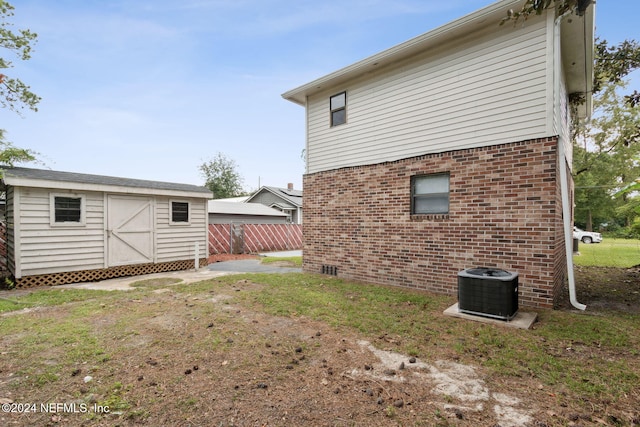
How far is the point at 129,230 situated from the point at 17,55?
6.82 metres

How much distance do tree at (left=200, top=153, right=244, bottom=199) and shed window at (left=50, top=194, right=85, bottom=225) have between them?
37979 millimetres

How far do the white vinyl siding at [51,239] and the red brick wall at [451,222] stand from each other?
19.8ft

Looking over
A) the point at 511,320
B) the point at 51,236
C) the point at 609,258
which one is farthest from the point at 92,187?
the point at 609,258

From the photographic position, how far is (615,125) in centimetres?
2194

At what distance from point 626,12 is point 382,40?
256 inches

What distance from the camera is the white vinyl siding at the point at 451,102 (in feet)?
17.0

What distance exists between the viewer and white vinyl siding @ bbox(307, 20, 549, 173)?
518 centimetres

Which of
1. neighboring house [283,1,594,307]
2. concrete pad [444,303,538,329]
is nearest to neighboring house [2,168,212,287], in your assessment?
neighboring house [283,1,594,307]


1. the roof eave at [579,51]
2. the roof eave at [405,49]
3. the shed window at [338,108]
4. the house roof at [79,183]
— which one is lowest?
the house roof at [79,183]

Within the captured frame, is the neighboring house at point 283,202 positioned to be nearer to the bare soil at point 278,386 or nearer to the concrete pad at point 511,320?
the concrete pad at point 511,320

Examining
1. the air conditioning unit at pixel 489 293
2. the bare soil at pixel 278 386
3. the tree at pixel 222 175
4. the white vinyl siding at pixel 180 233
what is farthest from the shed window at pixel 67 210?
the tree at pixel 222 175

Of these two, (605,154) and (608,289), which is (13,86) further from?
(605,154)

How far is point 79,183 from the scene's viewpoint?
7.74 m

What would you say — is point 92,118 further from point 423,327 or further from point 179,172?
point 179,172
